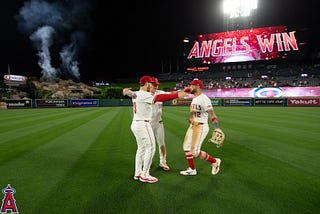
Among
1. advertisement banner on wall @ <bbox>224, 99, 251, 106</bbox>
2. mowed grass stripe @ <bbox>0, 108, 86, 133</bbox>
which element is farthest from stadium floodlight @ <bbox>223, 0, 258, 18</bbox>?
mowed grass stripe @ <bbox>0, 108, 86, 133</bbox>

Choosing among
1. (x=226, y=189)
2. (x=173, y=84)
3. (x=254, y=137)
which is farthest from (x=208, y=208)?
(x=173, y=84)

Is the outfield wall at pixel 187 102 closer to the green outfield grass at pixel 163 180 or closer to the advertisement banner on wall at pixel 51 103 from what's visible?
the advertisement banner on wall at pixel 51 103

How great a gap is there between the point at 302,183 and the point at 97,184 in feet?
13.8

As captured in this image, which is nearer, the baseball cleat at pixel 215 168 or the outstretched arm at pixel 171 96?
the outstretched arm at pixel 171 96

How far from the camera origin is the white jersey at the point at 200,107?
457 centimetres

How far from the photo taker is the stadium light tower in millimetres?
44500

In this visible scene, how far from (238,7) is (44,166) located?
165 feet

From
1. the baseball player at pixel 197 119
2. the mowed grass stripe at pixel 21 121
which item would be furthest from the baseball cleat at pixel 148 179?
the mowed grass stripe at pixel 21 121

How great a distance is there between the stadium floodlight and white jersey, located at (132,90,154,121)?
160 ft

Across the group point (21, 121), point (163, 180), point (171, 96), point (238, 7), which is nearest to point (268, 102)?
point (238, 7)

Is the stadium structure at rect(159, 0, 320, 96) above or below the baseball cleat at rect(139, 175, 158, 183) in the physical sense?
above

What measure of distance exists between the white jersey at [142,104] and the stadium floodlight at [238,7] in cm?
4864

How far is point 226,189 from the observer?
13.2 feet

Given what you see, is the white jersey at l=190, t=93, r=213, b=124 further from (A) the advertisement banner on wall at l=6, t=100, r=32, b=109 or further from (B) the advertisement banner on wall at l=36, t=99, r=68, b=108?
(A) the advertisement banner on wall at l=6, t=100, r=32, b=109
